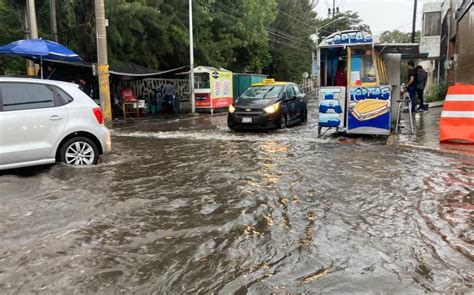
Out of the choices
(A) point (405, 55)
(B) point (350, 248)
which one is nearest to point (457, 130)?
(A) point (405, 55)

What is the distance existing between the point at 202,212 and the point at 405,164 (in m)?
4.48

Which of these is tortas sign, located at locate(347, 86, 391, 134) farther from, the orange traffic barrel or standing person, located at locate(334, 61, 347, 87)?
the orange traffic barrel

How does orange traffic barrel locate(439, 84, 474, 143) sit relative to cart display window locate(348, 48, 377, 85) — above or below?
below

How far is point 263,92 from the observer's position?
48.3ft

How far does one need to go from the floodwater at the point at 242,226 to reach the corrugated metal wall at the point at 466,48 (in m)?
7.81

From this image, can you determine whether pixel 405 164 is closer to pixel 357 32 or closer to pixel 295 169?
pixel 295 169

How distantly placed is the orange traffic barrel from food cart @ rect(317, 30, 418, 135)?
1441mm

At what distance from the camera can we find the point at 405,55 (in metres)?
13.4

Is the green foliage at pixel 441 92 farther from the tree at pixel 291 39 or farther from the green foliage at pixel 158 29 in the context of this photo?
the tree at pixel 291 39

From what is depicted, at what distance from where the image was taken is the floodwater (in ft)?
12.0

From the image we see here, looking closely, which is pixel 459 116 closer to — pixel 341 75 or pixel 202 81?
pixel 341 75

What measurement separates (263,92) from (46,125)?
28.1 feet

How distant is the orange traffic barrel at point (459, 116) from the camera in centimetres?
971

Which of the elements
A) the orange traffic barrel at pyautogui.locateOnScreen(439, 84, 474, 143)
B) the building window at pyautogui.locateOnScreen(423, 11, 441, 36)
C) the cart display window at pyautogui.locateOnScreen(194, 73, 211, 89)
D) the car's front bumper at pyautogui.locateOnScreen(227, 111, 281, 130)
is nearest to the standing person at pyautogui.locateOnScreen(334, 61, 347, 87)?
the car's front bumper at pyautogui.locateOnScreen(227, 111, 281, 130)
